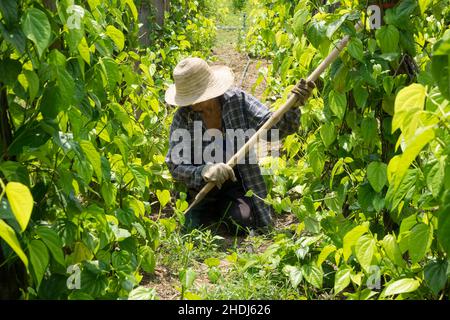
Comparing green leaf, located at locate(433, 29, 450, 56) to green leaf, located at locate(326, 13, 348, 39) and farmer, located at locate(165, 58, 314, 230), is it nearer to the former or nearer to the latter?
green leaf, located at locate(326, 13, 348, 39)

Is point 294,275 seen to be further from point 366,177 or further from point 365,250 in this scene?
point 365,250

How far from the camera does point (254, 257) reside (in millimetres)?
2754

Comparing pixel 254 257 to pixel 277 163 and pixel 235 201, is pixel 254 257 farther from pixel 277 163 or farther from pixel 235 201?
pixel 235 201

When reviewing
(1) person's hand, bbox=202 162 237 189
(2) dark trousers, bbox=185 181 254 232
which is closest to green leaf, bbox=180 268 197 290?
(1) person's hand, bbox=202 162 237 189

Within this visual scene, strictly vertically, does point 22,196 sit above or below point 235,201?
above

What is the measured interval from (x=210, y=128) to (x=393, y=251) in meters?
1.92

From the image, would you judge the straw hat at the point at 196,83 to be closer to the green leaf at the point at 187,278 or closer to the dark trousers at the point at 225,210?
the dark trousers at the point at 225,210

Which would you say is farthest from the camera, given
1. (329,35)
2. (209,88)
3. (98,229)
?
(209,88)

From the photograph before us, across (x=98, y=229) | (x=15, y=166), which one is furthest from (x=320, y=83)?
(x=15, y=166)

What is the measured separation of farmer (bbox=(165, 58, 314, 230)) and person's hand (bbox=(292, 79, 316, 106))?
48cm

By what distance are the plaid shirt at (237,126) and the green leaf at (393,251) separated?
1639 mm

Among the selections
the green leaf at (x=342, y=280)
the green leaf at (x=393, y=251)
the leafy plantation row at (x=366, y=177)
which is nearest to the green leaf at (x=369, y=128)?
the leafy plantation row at (x=366, y=177)

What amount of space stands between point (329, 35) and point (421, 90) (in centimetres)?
87
